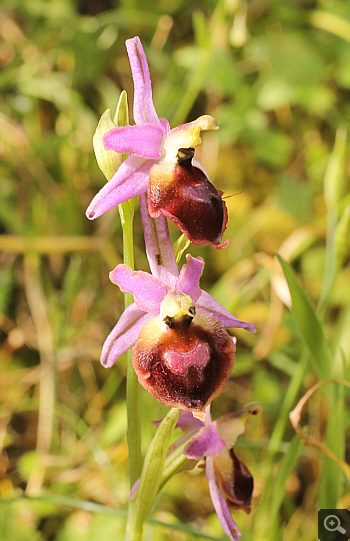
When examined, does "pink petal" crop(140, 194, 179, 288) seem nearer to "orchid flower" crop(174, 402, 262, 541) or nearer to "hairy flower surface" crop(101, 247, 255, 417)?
"hairy flower surface" crop(101, 247, 255, 417)

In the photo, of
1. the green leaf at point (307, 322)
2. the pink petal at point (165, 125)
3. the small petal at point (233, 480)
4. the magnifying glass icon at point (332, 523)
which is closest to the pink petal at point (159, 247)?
the pink petal at point (165, 125)

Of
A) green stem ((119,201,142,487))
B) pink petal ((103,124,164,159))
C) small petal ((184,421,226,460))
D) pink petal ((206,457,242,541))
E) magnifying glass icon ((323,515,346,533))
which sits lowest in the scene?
magnifying glass icon ((323,515,346,533))

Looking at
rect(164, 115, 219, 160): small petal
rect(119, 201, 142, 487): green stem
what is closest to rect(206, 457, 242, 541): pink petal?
rect(119, 201, 142, 487): green stem

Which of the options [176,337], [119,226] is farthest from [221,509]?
[119,226]

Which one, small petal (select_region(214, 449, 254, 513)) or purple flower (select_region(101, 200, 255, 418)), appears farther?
small petal (select_region(214, 449, 254, 513))

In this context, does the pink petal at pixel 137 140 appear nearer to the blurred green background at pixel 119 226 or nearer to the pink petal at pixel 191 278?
the pink petal at pixel 191 278
